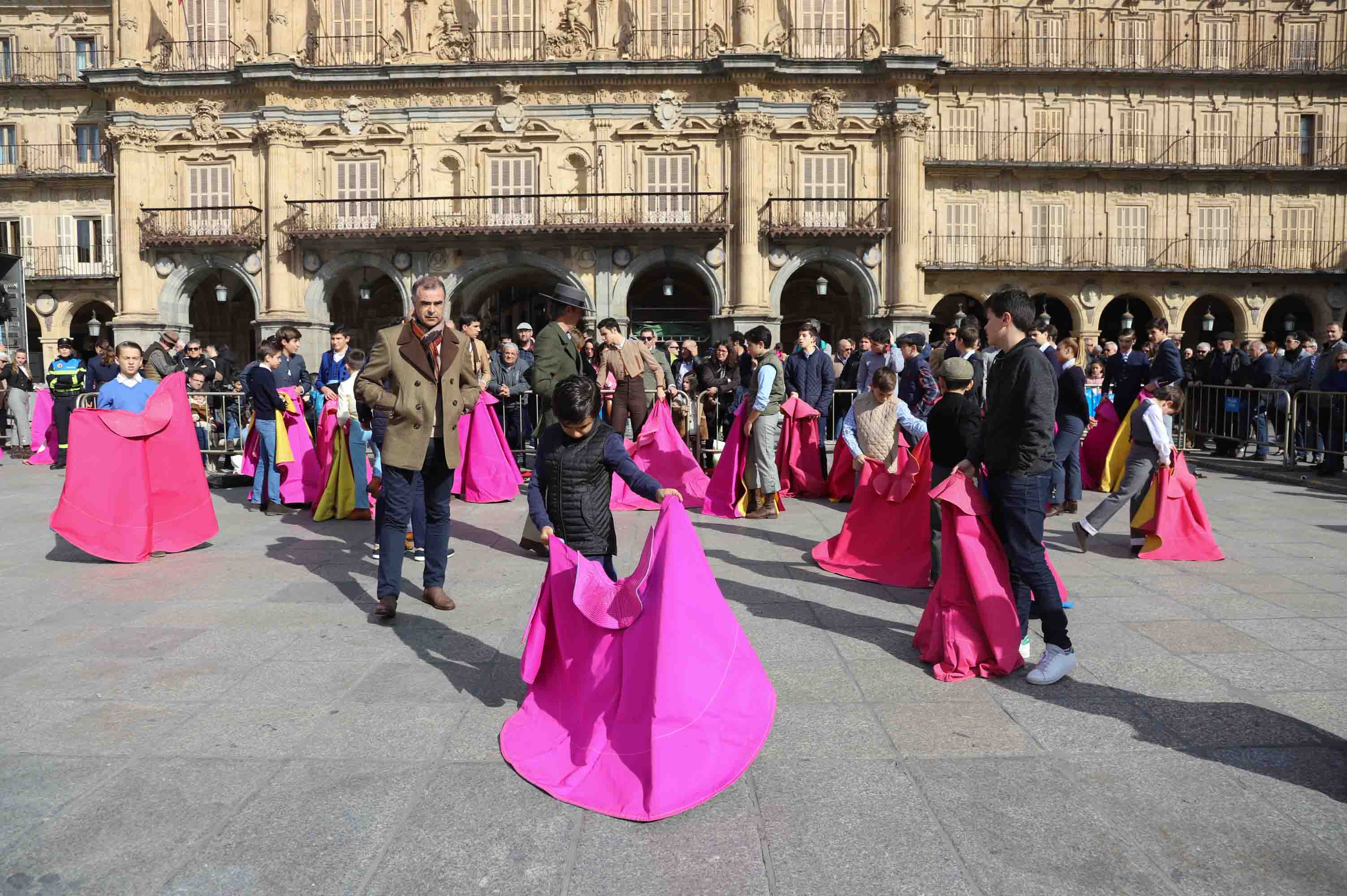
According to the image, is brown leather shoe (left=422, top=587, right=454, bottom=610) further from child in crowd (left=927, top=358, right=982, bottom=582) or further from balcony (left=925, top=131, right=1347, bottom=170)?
balcony (left=925, top=131, right=1347, bottom=170)

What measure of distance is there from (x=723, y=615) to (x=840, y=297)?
92.0ft

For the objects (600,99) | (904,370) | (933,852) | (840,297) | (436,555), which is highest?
(600,99)

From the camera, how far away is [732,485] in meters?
9.21

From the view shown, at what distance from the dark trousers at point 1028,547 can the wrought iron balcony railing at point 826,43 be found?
962 inches

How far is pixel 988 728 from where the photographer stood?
151 inches

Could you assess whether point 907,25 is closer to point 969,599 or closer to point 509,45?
point 509,45

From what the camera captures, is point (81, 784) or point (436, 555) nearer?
point (81, 784)

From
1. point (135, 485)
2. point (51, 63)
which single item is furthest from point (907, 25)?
point (51, 63)

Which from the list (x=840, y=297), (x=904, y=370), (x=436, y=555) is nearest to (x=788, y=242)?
(x=840, y=297)

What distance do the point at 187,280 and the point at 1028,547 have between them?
28.2 m

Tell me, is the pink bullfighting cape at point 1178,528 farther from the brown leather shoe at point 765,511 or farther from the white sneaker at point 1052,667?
the white sneaker at point 1052,667

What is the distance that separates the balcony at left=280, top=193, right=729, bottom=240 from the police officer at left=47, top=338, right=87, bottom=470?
12180mm

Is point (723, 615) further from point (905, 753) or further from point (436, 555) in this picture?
point (436, 555)

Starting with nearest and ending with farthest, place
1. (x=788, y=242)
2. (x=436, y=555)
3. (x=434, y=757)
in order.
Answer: (x=434, y=757) < (x=436, y=555) < (x=788, y=242)
